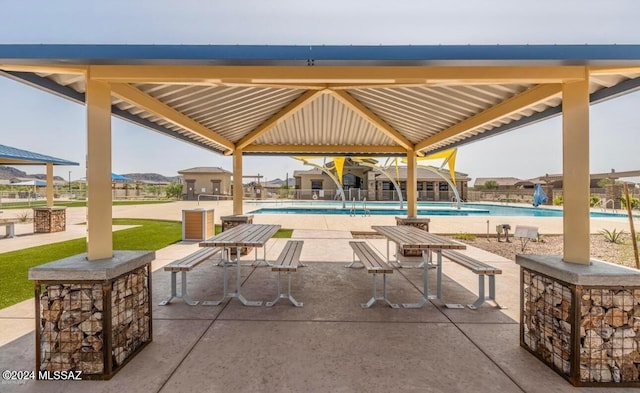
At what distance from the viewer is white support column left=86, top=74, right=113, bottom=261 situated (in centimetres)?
298

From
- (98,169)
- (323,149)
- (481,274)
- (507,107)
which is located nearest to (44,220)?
(323,149)

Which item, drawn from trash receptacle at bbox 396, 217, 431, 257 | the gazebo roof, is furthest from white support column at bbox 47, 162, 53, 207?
trash receptacle at bbox 396, 217, 431, 257

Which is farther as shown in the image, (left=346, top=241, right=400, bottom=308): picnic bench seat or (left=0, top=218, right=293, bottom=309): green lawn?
(left=0, top=218, right=293, bottom=309): green lawn

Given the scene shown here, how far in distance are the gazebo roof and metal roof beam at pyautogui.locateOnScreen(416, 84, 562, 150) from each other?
0.02m

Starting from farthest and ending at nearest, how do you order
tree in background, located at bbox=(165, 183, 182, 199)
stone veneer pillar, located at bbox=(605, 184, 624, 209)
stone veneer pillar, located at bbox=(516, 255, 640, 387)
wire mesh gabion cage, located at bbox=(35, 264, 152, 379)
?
tree in background, located at bbox=(165, 183, 182, 199), stone veneer pillar, located at bbox=(605, 184, 624, 209), wire mesh gabion cage, located at bbox=(35, 264, 152, 379), stone veneer pillar, located at bbox=(516, 255, 640, 387)

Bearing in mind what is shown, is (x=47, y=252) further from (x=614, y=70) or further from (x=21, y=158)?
(x=614, y=70)

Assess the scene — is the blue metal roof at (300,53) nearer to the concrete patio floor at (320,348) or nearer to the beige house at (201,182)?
the concrete patio floor at (320,348)

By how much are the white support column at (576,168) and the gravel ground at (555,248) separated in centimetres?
475

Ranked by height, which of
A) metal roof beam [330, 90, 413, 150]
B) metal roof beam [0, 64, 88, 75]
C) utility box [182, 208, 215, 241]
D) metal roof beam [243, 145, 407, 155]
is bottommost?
utility box [182, 208, 215, 241]

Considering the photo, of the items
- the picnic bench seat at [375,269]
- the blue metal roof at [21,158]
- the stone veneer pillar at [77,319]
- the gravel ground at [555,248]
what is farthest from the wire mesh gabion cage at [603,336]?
the blue metal roof at [21,158]

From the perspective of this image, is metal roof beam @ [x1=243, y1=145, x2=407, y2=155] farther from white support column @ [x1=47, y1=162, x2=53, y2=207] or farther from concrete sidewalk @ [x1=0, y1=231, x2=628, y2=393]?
white support column @ [x1=47, y1=162, x2=53, y2=207]

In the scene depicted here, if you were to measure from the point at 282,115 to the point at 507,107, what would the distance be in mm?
3725

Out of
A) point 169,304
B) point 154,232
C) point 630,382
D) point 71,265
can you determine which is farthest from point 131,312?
point 154,232

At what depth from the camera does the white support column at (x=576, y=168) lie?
113 inches
